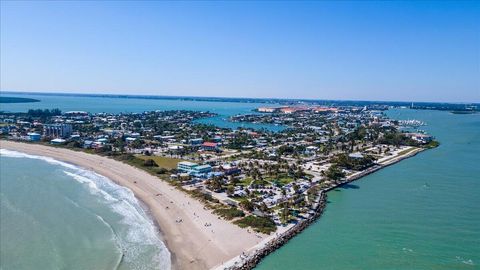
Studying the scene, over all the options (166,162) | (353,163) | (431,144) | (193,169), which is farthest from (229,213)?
(431,144)

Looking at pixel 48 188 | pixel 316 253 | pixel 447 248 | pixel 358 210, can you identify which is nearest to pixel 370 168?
pixel 358 210

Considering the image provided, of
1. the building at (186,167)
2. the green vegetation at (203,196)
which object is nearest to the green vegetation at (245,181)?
the green vegetation at (203,196)

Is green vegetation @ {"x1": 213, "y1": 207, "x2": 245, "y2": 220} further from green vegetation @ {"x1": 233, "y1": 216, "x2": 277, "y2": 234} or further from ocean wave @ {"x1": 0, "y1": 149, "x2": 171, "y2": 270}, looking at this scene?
ocean wave @ {"x1": 0, "y1": 149, "x2": 171, "y2": 270}

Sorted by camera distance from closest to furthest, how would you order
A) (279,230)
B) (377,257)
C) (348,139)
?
1. (377,257)
2. (279,230)
3. (348,139)

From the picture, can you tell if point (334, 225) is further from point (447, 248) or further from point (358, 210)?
point (447, 248)

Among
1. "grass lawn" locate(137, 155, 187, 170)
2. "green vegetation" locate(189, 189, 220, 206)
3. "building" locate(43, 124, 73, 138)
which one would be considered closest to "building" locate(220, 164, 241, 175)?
"grass lawn" locate(137, 155, 187, 170)

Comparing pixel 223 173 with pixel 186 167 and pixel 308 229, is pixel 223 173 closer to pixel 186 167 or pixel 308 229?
pixel 186 167
